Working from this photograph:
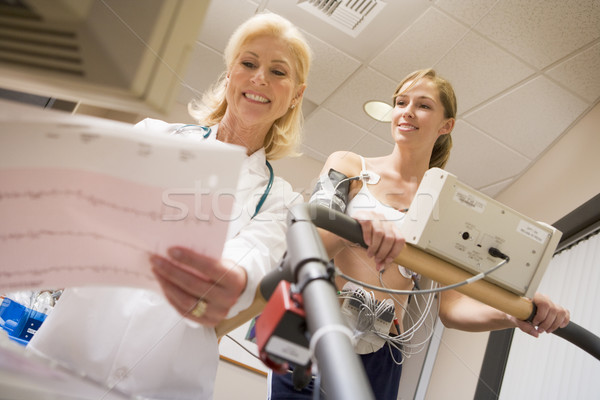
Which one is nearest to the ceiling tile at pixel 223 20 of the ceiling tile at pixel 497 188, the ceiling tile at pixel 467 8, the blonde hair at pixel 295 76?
the blonde hair at pixel 295 76

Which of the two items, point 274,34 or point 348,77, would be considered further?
point 348,77

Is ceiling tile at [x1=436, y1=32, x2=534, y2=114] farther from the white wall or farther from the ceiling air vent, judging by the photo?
the white wall

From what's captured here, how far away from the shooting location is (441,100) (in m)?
0.93

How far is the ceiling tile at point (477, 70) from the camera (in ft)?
3.44

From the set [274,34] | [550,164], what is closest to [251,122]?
[274,34]

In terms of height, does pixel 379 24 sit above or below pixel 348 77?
above

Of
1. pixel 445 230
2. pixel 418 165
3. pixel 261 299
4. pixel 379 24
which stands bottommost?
pixel 261 299

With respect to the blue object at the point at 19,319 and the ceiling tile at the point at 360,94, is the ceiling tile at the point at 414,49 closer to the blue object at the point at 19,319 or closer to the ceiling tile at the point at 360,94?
the ceiling tile at the point at 360,94

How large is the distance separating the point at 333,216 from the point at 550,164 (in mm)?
1134

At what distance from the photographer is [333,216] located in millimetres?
546

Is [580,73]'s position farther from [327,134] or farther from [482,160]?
[327,134]

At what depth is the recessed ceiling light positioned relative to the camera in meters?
0.95

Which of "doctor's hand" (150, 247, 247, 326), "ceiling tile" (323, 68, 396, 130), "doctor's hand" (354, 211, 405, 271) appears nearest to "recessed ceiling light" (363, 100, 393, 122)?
"ceiling tile" (323, 68, 396, 130)

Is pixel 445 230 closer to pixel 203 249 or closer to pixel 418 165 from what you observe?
pixel 418 165
